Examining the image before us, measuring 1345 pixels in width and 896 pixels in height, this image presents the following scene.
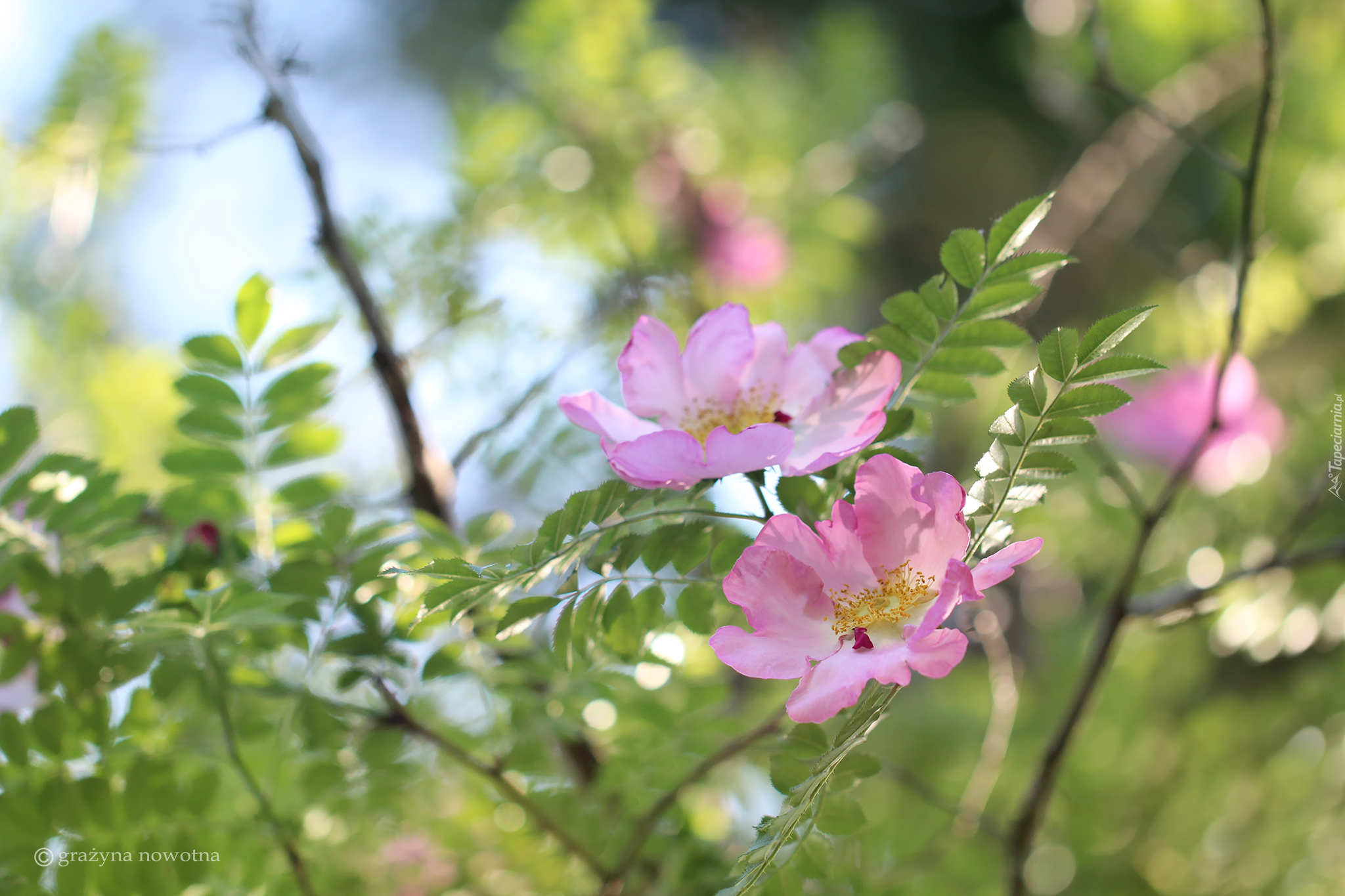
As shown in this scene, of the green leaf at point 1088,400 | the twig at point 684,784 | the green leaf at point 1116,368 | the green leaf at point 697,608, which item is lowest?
the twig at point 684,784

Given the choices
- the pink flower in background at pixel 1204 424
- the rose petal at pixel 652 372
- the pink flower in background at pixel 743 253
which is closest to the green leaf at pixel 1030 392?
the rose petal at pixel 652 372

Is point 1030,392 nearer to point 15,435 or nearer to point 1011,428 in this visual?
point 1011,428

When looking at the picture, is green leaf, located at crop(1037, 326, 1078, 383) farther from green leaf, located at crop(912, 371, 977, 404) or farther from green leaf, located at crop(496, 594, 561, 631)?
green leaf, located at crop(496, 594, 561, 631)

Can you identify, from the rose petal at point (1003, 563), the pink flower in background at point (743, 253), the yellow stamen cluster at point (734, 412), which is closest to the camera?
the rose petal at point (1003, 563)

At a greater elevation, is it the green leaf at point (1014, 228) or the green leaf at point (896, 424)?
the green leaf at point (1014, 228)

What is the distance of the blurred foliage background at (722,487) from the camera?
394mm

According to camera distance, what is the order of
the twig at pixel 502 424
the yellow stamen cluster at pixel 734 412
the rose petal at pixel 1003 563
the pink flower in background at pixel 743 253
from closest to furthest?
the rose petal at pixel 1003 563, the yellow stamen cluster at pixel 734 412, the twig at pixel 502 424, the pink flower in background at pixel 743 253

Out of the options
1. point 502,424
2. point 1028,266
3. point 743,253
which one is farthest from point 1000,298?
point 743,253

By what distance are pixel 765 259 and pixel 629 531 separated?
0.69 m

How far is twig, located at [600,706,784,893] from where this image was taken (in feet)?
0.98

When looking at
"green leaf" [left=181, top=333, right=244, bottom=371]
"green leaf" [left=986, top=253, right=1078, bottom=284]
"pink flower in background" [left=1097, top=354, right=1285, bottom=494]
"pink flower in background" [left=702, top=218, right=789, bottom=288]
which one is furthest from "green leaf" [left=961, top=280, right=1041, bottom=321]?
"pink flower in background" [left=702, top=218, right=789, bottom=288]

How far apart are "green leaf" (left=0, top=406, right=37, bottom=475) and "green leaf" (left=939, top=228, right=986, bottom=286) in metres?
0.36

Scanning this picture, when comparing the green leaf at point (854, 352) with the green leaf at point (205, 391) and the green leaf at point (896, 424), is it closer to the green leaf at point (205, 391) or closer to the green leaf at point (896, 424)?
the green leaf at point (896, 424)

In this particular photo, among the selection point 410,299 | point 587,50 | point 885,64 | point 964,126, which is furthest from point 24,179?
point 964,126
